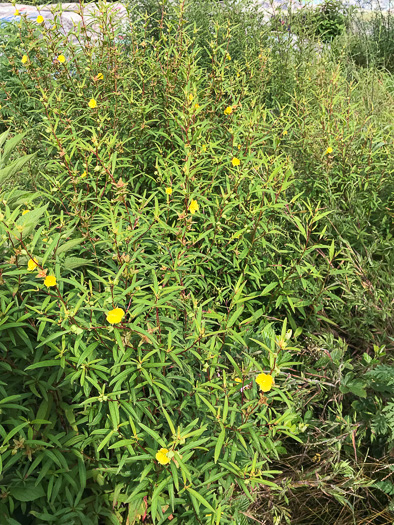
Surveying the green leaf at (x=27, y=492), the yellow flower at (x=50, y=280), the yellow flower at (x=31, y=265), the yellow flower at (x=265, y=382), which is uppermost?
the yellow flower at (x=31, y=265)

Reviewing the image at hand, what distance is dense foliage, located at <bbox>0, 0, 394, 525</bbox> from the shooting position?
59.2 inches

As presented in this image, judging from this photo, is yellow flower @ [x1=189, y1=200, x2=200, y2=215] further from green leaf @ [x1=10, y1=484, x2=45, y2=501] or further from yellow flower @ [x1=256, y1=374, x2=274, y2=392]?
green leaf @ [x1=10, y1=484, x2=45, y2=501]

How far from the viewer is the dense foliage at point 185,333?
150 centimetres

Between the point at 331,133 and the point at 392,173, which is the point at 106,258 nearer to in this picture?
the point at 331,133

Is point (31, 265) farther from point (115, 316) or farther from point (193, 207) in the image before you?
point (193, 207)

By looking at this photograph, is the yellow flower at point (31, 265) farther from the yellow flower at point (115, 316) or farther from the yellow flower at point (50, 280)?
the yellow flower at point (115, 316)

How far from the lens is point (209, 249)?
86.6 inches

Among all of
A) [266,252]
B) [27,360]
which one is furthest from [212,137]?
[27,360]

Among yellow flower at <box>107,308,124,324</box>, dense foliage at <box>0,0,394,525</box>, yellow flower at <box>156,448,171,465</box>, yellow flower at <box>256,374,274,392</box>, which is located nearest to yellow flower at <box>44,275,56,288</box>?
dense foliage at <box>0,0,394,525</box>

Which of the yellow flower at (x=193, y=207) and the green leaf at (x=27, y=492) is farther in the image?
the yellow flower at (x=193, y=207)

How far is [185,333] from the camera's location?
1.74 m

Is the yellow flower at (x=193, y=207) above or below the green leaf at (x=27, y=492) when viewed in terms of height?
above

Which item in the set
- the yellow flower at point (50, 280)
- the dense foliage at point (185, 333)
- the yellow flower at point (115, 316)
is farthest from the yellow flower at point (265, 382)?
the yellow flower at point (50, 280)

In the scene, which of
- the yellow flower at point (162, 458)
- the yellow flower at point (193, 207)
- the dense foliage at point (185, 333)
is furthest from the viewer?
the yellow flower at point (193, 207)
